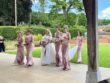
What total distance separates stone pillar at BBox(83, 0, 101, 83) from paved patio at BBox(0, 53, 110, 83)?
139 centimetres

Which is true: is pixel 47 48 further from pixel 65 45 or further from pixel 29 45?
pixel 65 45

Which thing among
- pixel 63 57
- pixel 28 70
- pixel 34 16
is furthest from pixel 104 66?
pixel 34 16

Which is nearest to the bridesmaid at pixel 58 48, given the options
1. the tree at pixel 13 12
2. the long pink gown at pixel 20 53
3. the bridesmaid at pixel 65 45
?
the bridesmaid at pixel 65 45

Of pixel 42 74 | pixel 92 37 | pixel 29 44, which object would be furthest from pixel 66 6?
pixel 92 37

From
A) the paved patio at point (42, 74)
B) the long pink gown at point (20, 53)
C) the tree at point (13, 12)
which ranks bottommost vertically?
the paved patio at point (42, 74)

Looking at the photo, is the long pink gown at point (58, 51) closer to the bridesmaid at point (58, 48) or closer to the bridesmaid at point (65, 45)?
the bridesmaid at point (58, 48)

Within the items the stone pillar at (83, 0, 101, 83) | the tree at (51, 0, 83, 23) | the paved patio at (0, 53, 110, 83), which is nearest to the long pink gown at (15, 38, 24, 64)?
the paved patio at (0, 53, 110, 83)

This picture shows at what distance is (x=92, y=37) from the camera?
8094 mm

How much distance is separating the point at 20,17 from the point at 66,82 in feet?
105

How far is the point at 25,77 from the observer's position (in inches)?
423

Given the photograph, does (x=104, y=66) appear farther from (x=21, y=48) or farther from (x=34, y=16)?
(x=34, y=16)

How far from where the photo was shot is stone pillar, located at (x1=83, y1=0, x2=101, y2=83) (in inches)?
307

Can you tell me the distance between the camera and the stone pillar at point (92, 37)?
7805mm

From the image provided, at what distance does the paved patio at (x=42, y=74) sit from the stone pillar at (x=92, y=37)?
1.39m
